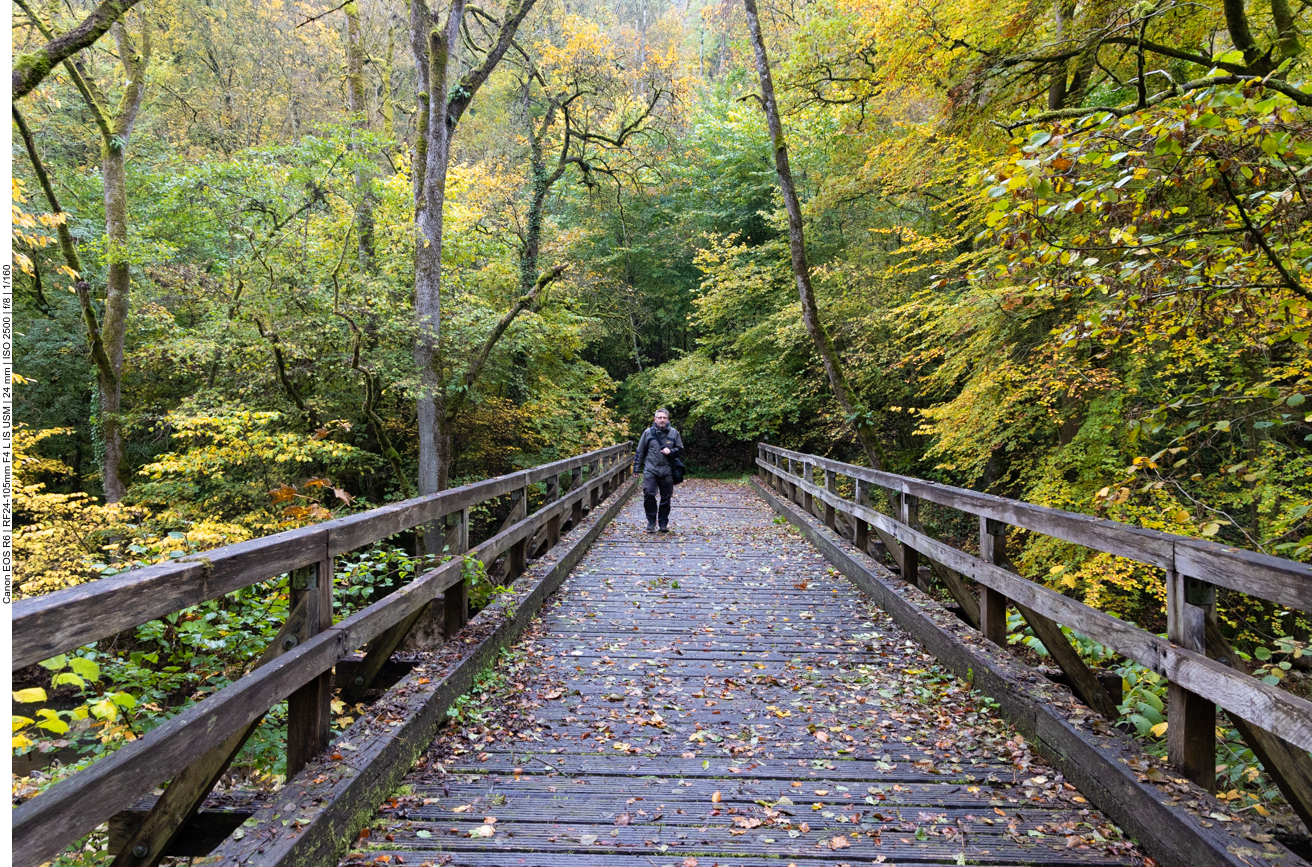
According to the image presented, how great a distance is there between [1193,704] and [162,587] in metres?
3.50

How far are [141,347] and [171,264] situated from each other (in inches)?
89.1

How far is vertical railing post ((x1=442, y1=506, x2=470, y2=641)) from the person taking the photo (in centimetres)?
439

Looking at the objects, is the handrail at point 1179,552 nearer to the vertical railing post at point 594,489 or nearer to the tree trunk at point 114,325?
the vertical railing post at point 594,489

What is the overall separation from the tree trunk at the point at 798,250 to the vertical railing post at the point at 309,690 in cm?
989

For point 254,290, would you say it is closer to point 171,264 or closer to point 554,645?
point 171,264

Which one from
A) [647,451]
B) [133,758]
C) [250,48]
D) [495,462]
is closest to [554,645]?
[133,758]

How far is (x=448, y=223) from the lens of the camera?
14883 mm

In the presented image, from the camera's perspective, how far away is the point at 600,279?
58.7 ft

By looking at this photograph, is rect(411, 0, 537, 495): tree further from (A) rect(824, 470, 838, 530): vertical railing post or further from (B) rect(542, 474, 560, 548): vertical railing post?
(A) rect(824, 470, 838, 530): vertical railing post

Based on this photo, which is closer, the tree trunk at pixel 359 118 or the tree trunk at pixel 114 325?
the tree trunk at pixel 359 118

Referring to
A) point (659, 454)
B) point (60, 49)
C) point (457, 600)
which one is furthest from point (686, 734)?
point (60, 49)

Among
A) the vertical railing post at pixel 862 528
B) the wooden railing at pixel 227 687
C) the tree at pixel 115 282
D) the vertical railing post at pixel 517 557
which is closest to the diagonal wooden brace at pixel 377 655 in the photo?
the wooden railing at pixel 227 687

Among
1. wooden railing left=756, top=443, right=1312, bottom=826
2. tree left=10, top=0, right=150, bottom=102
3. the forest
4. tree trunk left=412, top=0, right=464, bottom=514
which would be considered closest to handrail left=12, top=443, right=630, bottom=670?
the forest

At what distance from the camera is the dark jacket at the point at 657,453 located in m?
9.84
